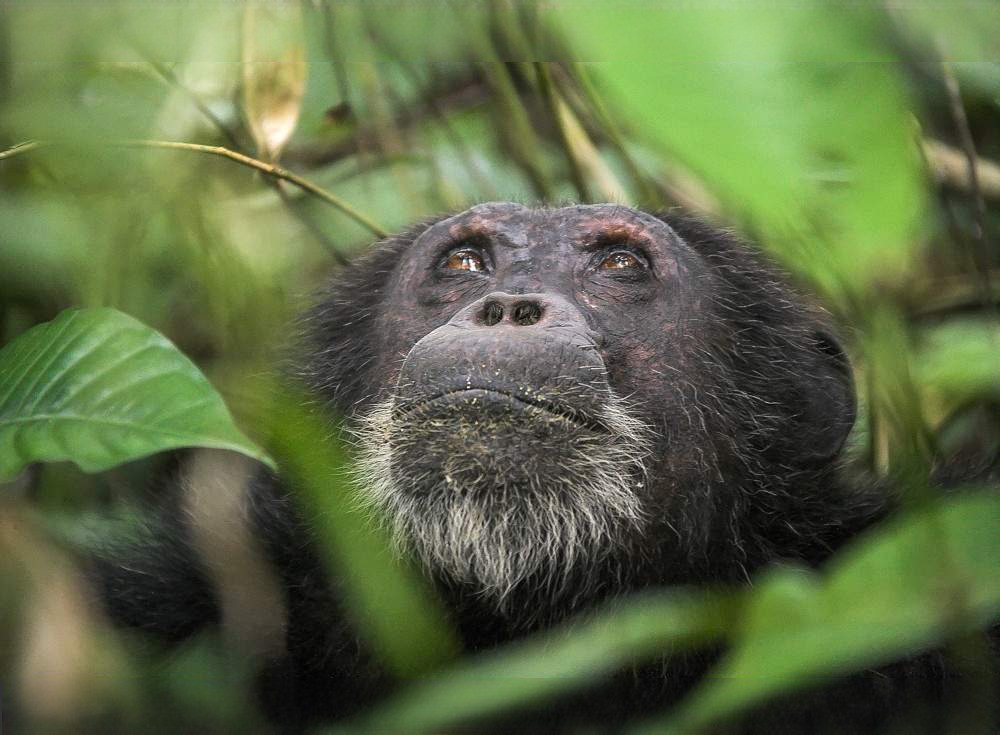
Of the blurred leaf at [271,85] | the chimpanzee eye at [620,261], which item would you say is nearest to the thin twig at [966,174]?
the chimpanzee eye at [620,261]

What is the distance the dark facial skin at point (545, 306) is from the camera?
106 inches

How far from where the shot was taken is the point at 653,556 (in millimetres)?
2963

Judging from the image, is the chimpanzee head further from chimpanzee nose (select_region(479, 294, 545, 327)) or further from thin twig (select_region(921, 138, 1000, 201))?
thin twig (select_region(921, 138, 1000, 201))

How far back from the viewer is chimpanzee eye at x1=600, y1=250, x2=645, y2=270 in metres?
3.23

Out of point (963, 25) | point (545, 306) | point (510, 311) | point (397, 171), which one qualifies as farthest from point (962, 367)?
point (963, 25)

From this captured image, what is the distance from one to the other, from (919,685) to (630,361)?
1112 millimetres

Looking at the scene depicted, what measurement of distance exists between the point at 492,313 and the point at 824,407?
1208 mm

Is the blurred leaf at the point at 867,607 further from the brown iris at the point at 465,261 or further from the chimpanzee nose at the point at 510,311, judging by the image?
the brown iris at the point at 465,261

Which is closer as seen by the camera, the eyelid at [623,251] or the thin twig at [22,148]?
the thin twig at [22,148]

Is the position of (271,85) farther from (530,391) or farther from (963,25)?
(963,25)

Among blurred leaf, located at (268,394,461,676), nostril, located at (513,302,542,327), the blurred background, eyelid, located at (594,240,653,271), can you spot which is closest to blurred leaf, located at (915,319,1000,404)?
the blurred background

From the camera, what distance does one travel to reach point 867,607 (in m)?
0.98

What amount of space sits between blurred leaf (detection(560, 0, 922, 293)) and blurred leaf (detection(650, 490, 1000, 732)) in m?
0.41

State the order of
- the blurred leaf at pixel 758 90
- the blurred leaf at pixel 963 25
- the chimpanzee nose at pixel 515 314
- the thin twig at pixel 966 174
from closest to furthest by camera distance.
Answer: the blurred leaf at pixel 758 90 < the blurred leaf at pixel 963 25 < the chimpanzee nose at pixel 515 314 < the thin twig at pixel 966 174
